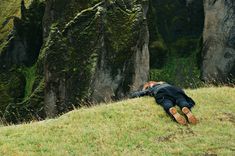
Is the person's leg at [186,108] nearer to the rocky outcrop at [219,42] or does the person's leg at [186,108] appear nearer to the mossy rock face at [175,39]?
the rocky outcrop at [219,42]

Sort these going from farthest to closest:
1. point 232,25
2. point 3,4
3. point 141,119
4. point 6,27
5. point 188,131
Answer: point 3,4 → point 6,27 → point 232,25 → point 141,119 → point 188,131

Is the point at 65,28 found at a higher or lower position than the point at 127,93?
higher

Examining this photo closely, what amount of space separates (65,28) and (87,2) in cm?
336

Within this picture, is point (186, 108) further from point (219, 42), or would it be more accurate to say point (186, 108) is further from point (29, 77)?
point (29, 77)

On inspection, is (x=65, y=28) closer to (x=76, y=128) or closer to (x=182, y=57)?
(x=182, y=57)

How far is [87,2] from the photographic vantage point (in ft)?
133

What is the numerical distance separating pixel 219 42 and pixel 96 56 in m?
13.1

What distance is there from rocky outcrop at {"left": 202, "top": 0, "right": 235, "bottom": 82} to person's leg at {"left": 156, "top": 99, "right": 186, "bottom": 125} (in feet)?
82.1

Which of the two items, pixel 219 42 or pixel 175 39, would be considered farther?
pixel 175 39

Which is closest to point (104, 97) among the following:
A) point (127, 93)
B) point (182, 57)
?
point (127, 93)

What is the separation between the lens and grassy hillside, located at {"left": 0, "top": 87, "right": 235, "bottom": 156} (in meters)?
14.3

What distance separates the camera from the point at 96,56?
37500 mm

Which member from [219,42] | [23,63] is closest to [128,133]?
[219,42]

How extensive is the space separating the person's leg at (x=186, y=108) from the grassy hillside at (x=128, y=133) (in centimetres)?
34
